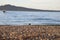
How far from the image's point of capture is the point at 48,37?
1100cm

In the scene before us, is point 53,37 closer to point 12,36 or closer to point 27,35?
point 27,35

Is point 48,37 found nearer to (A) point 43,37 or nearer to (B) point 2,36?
(A) point 43,37

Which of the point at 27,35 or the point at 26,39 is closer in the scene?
the point at 26,39

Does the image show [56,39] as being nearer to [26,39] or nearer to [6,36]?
[26,39]

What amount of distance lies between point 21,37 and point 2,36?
1007mm

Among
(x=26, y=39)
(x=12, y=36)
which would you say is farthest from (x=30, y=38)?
(x=12, y=36)

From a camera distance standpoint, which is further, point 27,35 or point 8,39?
point 27,35

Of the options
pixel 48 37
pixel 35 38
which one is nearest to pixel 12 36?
pixel 35 38

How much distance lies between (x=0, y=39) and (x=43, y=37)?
2243 mm

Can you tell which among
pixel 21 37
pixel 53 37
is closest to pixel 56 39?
pixel 53 37

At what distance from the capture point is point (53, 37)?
11055 mm

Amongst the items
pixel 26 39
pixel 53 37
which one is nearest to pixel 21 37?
pixel 26 39

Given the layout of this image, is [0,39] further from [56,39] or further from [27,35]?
[56,39]

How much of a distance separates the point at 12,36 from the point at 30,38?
97 cm
